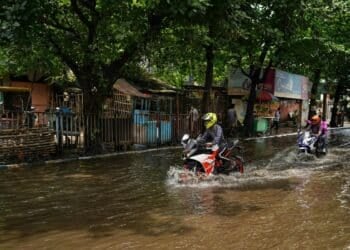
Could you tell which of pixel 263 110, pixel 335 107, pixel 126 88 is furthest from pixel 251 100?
pixel 335 107

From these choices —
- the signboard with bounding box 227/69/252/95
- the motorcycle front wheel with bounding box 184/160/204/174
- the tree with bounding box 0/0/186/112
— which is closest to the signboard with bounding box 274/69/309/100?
the signboard with bounding box 227/69/252/95

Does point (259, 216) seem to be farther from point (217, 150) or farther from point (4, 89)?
point (4, 89)

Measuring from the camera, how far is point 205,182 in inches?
463

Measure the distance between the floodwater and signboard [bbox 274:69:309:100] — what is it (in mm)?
21153

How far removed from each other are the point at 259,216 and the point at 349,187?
4076 millimetres

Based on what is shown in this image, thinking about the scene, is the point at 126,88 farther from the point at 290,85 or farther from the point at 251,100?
the point at 290,85

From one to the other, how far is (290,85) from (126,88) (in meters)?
17.9

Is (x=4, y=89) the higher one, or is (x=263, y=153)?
(x=4, y=89)

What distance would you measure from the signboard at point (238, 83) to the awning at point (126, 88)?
9426 mm

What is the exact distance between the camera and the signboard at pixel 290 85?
35.4m

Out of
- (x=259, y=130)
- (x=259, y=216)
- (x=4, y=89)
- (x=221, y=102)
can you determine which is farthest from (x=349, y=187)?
→ (x=259, y=130)

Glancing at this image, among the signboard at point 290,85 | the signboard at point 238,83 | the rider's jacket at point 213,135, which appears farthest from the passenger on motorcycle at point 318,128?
the signboard at point 290,85

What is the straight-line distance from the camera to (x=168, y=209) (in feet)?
29.6

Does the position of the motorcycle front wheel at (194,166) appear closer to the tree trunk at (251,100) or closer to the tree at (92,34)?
the tree at (92,34)
